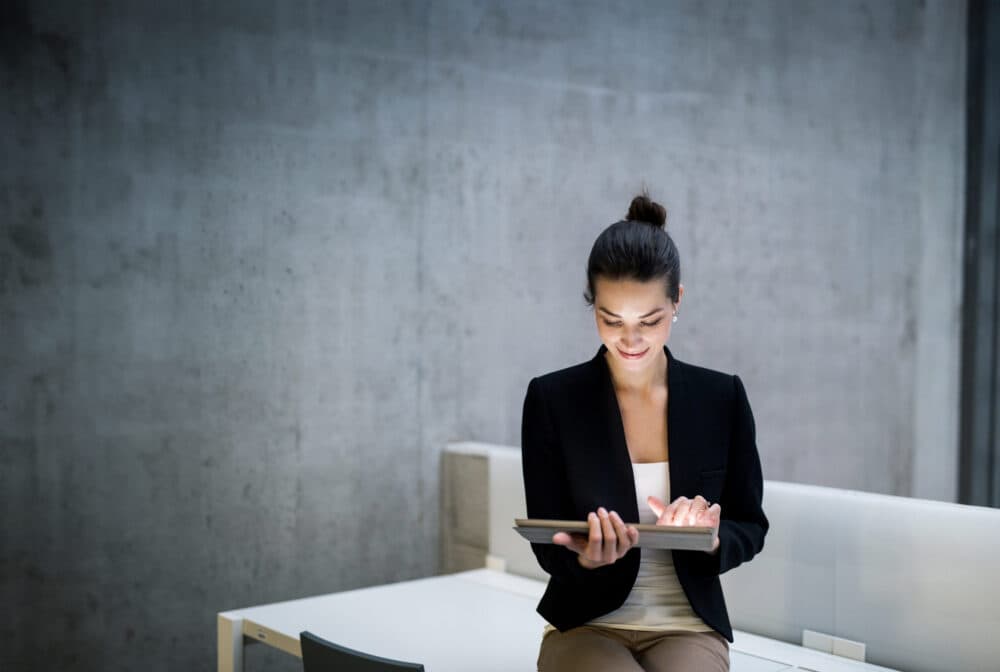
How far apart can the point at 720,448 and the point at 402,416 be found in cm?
208

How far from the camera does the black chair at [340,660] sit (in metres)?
1.80

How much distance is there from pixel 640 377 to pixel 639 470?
0.19 meters

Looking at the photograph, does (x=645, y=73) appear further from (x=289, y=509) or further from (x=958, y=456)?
(x=958, y=456)

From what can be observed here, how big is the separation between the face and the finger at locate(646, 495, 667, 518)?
0.25 meters

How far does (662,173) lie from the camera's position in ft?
15.2

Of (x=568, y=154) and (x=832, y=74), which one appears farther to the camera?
(x=832, y=74)

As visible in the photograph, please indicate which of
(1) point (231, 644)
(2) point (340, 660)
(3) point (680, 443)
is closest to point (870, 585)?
(3) point (680, 443)

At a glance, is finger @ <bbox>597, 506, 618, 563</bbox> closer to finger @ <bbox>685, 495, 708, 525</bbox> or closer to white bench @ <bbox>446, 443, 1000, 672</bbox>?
finger @ <bbox>685, 495, 708, 525</bbox>

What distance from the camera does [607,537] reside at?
167 centimetres

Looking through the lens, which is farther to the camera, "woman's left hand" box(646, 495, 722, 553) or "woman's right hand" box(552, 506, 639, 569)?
"woman's left hand" box(646, 495, 722, 553)

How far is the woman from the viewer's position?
6.27 ft

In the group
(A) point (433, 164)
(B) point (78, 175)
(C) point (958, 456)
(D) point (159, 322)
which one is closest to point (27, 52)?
(B) point (78, 175)

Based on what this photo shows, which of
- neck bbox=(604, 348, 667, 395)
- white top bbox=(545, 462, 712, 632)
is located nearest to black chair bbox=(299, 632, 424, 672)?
white top bbox=(545, 462, 712, 632)

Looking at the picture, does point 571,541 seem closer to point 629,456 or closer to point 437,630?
point 629,456
